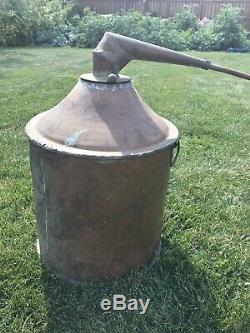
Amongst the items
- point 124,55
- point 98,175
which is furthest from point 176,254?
point 124,55

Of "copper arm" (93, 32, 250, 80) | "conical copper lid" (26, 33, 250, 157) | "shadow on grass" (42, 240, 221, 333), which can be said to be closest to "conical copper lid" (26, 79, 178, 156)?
"conical copper lid" (26, 33, 250, 157)

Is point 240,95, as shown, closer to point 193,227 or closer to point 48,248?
point 193,227

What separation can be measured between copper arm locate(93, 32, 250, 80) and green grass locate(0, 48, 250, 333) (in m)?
1.25

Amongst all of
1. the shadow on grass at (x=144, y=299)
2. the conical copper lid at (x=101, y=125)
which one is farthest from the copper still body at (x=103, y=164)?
the shadow on grass at (x=144, y=299)

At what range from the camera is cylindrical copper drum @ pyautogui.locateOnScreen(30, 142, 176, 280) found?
2.08 m

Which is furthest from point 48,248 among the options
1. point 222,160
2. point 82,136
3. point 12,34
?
point 12,34

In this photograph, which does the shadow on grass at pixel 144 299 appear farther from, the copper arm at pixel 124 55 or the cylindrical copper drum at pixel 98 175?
the copper arm at pixel 124 55

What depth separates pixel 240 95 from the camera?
21.9ft

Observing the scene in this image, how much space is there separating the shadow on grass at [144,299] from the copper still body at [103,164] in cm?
13

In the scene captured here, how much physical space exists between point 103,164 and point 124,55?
25.7 inches

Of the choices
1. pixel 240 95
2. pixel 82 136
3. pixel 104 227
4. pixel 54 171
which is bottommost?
pixel 240 95

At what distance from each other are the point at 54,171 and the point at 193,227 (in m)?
1.35

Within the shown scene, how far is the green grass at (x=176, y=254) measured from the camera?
2244 millimetres

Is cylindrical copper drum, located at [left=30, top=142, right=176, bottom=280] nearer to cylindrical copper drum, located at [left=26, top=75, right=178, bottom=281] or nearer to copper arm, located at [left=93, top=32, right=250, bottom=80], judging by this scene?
cylindrical copper drum, located at [left=26, top=75, right=178, bottom=281]
